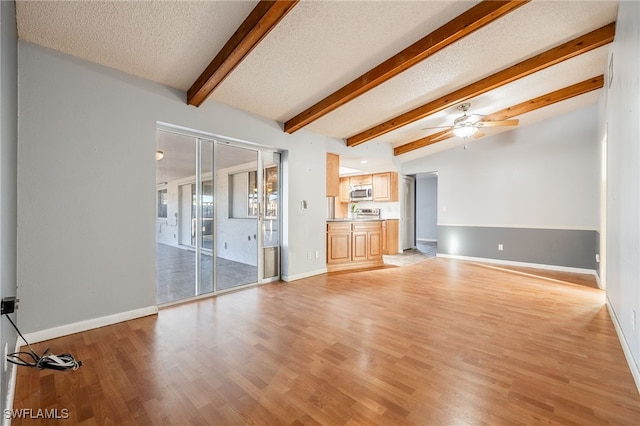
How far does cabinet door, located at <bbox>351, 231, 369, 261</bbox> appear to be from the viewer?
18.4 ft

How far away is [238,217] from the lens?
458 centimetres

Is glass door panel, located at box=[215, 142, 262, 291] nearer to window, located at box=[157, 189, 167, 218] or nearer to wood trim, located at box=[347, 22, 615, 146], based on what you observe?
window, located at box=[157, 189, 167, 218]

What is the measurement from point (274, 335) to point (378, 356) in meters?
0.93

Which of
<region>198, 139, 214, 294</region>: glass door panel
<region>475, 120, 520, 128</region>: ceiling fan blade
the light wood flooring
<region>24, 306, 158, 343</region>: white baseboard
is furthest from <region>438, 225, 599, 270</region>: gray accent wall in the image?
<region>24, 306, 158, 343</region>: white baseboard

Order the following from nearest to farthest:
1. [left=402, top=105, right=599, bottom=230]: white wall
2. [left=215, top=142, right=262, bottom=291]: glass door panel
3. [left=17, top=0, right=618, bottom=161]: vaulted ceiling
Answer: [left=17, top=0, right=618, bottom=161]: vaulted ceiling, [left=215, top=142, right=262, bottom=291]: glass door panel, [left=402, top=105, right=599, bottom=230]: white wall

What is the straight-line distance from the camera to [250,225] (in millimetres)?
4453

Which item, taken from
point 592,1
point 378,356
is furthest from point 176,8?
point 592,1

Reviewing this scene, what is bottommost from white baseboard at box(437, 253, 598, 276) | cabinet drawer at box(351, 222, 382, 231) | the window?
white baseboard at box(437, 253, 598, 276)

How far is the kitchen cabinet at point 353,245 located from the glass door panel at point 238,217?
4.89ft

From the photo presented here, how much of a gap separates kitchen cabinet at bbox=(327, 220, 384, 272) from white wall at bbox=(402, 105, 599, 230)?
84.1 inches

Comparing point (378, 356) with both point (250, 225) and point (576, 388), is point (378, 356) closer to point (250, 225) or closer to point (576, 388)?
point (576, 388)

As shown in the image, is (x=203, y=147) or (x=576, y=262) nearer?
(x=203, y=147)

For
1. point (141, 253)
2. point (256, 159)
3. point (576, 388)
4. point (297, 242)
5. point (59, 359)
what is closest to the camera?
point (576, 388)

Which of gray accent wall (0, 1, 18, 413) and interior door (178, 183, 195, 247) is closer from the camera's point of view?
gray accent wall (0, 1, 18, 413)
